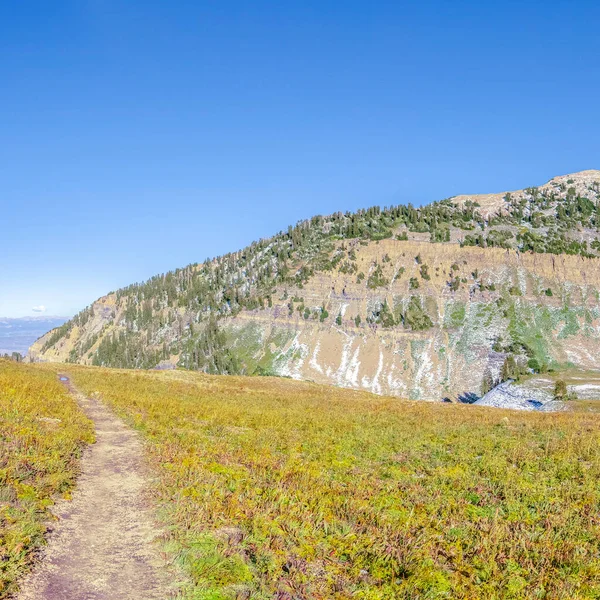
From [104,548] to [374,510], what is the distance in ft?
22.2

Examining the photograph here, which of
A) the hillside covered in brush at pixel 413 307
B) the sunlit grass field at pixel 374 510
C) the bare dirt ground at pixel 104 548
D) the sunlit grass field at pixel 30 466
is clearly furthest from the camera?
the hillside covered in brush at pixel 413 307

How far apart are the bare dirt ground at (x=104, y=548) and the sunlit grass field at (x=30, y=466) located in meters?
0.36

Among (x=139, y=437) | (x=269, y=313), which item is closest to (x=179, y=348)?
(x=269, y=313)

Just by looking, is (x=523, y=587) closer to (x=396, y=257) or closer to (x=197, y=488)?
(x=197, y=488)

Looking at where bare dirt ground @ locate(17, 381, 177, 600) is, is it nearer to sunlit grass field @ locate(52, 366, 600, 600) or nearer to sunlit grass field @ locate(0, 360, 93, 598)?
sunlit grass field @ locate(0, 360, 93, 598)

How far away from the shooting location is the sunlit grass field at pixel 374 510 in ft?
27.9

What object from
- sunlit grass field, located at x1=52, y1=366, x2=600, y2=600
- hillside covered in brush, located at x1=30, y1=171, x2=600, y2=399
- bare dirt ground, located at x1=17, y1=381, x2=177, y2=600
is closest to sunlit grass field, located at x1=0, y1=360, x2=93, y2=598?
bare dirt ground, located at x1=17, y1=381, x2=177, y2=600

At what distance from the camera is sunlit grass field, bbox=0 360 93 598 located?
8.31 metres

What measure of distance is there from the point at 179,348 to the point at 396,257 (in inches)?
3473

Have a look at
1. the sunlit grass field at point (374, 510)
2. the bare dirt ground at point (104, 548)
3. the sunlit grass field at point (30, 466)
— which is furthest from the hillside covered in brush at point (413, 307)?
the bare dirt ground at point (104, 548)

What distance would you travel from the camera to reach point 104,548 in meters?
9.08

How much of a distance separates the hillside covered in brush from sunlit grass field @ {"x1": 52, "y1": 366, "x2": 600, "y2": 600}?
308 feet

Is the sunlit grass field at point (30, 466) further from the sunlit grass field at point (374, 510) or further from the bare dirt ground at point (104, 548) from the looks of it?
the sunlit grass field at point (374, 510)

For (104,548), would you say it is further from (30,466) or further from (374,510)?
(374,510)
